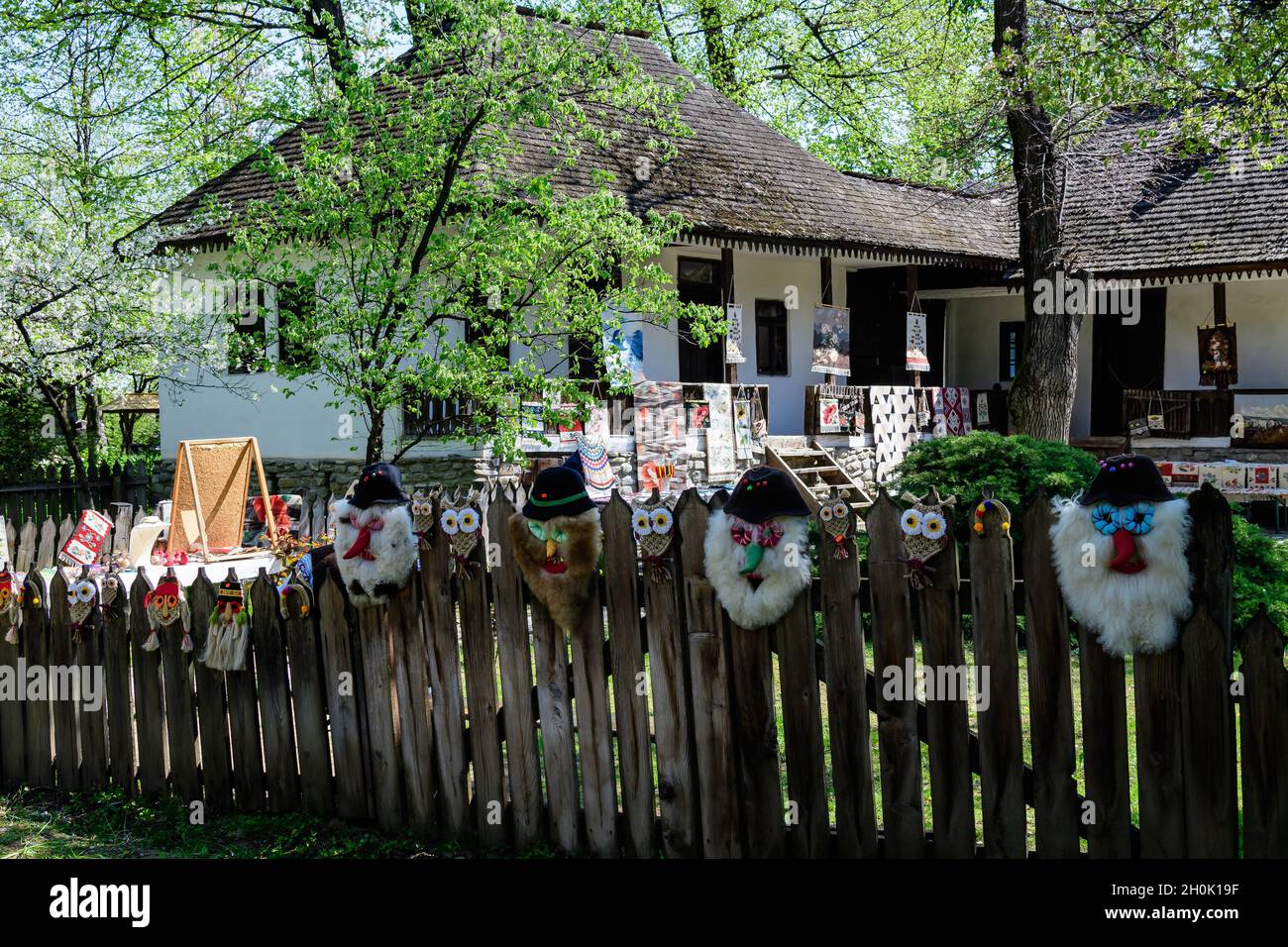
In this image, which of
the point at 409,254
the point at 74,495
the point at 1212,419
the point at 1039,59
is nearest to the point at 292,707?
the point at 409,254

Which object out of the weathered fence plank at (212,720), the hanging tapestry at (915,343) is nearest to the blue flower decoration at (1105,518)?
the weathered fence plank at (212,720)

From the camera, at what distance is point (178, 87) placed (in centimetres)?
2564

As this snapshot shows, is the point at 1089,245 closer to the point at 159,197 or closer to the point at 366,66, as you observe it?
the point at 366,66

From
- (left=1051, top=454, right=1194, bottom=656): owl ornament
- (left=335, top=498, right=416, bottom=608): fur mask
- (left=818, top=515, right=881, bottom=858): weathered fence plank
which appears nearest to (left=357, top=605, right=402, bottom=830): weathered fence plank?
(left=335, top=498, right=416, bottom=608): fur mask

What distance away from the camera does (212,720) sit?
5.48 meters

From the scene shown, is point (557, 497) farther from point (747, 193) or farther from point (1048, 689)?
point (747, 193)

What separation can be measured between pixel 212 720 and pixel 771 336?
16212mm

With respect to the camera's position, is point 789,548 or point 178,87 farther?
point 178,87

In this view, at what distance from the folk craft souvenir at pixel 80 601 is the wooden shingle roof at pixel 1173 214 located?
15905mm

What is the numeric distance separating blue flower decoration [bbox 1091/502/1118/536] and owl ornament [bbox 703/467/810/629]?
954 millimetres

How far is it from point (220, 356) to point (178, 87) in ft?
45.7

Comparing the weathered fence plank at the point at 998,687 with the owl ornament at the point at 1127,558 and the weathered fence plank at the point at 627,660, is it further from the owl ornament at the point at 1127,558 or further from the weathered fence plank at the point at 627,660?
the weathered fence plank at the point at 627,660

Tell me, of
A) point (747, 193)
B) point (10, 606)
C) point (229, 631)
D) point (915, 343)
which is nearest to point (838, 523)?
point (229, 631)

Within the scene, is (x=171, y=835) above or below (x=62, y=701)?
below
